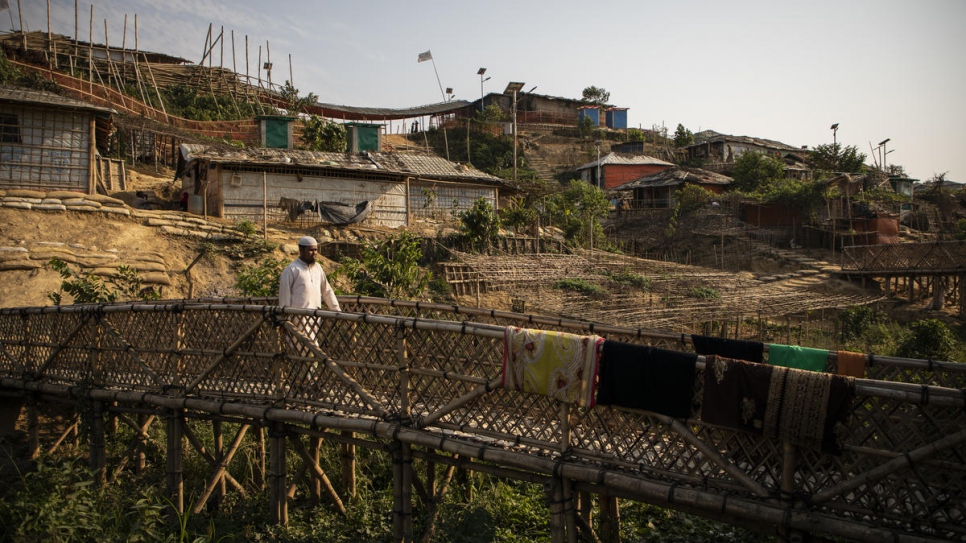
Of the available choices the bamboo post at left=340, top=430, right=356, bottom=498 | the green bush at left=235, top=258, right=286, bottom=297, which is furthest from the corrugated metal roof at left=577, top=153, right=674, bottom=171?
the bamboo post at left=340, top=430, right=356, bottom=498

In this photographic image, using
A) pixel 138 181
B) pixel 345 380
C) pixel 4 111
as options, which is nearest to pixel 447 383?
pixel 345 380

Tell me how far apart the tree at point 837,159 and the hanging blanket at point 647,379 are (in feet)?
A: 114

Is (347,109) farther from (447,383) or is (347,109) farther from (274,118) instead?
(447,383)

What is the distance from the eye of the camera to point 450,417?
17.2 feet

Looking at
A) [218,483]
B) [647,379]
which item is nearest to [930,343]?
[647,379]

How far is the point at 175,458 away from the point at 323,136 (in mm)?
21117

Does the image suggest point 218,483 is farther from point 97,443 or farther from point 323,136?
point 323,136

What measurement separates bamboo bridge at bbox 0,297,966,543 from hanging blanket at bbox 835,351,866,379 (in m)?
0.09

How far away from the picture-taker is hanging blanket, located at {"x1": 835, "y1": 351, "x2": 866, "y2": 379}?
4.72 meters

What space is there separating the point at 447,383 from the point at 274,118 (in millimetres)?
23546

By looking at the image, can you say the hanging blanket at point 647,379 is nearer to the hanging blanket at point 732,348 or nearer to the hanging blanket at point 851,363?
the hanging blanket at point 732,348

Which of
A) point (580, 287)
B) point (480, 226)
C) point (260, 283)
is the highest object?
point (480, 226)

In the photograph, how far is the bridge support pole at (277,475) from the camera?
19.5 feet

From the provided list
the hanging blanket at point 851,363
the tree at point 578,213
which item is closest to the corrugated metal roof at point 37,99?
the tree at point 578,213
